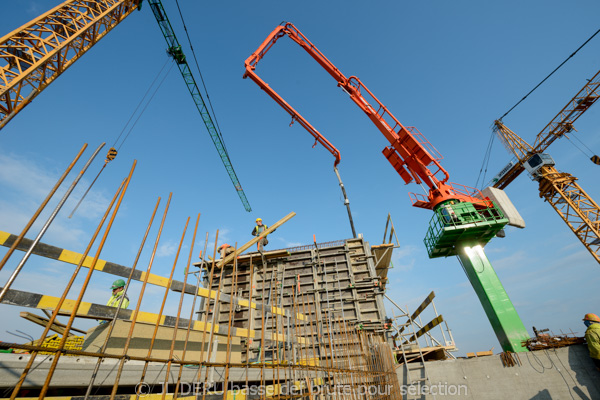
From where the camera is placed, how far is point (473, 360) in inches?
375

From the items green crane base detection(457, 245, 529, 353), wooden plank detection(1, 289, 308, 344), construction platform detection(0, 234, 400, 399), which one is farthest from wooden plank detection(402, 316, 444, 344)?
wooden plank detection(1, 289, 308, 344)

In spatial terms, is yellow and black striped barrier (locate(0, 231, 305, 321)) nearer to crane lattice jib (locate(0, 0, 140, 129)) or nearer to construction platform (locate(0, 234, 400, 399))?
construction platform (locate(0, 234, 400, 399))

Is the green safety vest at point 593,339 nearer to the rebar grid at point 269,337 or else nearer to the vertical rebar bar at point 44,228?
the rebar grid at point 269,337

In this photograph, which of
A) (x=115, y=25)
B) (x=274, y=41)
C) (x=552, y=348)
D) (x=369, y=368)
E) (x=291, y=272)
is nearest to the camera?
(x=369, y=368)

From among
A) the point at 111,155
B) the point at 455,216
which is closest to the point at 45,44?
the point at 111,155

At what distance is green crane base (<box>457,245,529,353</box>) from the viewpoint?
36.9ft

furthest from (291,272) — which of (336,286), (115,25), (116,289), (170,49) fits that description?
(170,49)

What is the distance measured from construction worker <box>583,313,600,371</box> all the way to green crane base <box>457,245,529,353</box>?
101 inches

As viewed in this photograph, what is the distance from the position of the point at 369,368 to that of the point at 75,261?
23.9ft

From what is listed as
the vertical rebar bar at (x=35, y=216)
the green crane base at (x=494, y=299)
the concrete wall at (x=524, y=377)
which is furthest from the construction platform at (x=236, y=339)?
the green crane base at (x=494, y=299)

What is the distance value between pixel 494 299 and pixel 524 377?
3.91m

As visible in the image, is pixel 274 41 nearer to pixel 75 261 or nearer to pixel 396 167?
pixel 396 167

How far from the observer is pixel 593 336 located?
8.24 meters

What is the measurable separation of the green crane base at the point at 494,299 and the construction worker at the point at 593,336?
2566mm
